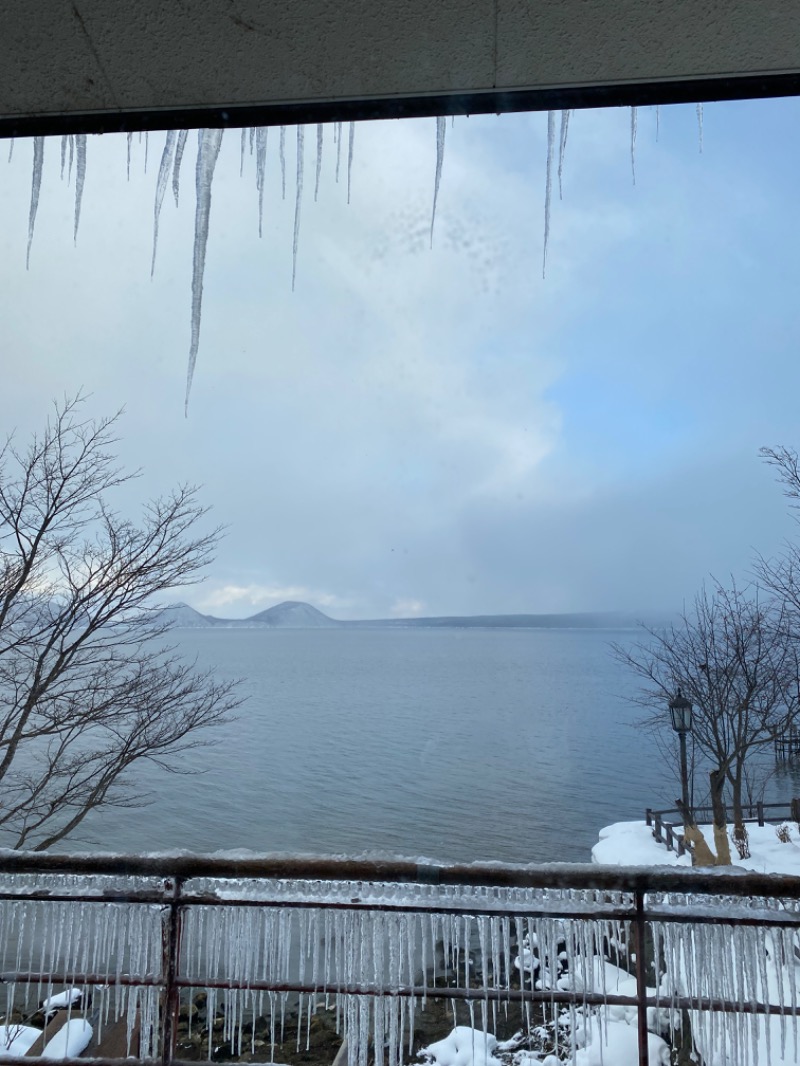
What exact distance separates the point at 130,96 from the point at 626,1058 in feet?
13.3

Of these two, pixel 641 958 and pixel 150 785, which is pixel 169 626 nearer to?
pixel 641 958

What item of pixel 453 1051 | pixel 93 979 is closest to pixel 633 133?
pixel 93 979

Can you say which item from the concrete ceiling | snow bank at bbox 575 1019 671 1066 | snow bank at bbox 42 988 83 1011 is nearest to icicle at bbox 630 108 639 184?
the concrete ceiling

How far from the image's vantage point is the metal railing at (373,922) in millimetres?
1275

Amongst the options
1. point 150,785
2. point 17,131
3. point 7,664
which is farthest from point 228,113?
point 150,785

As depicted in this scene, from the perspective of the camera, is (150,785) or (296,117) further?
(150,785)

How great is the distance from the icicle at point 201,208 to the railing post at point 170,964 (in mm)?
1548

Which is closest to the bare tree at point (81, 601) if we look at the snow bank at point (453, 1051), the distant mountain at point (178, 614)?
the distant mountain at point (178, 614)

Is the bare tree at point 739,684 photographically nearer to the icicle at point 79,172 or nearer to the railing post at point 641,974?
the railing post at point 641,974

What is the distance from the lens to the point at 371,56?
1.22 m

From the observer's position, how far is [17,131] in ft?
4.79

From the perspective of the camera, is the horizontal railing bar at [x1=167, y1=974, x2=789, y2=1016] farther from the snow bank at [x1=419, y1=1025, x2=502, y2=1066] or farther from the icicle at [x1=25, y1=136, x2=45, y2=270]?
the snow bank at [x1=419, y1=1025, x2=502, y2=1066]

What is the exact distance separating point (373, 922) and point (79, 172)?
1894mm

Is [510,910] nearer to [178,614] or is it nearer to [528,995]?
[528,995]
